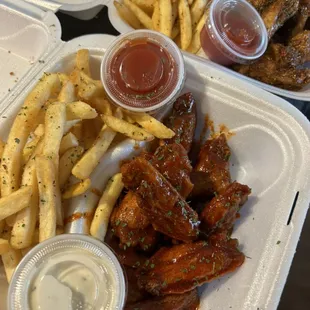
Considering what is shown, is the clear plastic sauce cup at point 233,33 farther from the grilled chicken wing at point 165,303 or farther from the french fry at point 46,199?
the grilled chicken wing at point 165,303

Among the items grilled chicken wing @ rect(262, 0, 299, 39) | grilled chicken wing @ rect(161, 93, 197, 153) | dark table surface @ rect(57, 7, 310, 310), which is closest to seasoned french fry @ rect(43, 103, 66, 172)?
grilled chicken wing @ rect(161, 93, 197, 153)

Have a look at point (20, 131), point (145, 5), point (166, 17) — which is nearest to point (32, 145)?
point (20, 131)

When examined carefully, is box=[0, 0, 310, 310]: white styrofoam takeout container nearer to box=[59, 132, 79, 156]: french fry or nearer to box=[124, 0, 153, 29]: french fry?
box=[59, 132, 79, 156]: french fry

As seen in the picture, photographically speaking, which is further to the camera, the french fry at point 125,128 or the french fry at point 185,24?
the french fry at point 185,24

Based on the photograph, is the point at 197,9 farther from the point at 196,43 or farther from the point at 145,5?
the point at 145,5

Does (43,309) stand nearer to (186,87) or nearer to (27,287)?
(27,287)

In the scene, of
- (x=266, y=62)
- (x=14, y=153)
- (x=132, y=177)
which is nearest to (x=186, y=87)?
(x=266, y=62)

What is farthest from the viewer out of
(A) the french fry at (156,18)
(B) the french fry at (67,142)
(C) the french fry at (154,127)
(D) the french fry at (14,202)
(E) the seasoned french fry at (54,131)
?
(A) the french fry at (156,18)

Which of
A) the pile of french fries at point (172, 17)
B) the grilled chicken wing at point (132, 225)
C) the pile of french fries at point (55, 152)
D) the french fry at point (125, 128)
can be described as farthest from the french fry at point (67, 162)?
the pile of french fries at point (172, 17)
